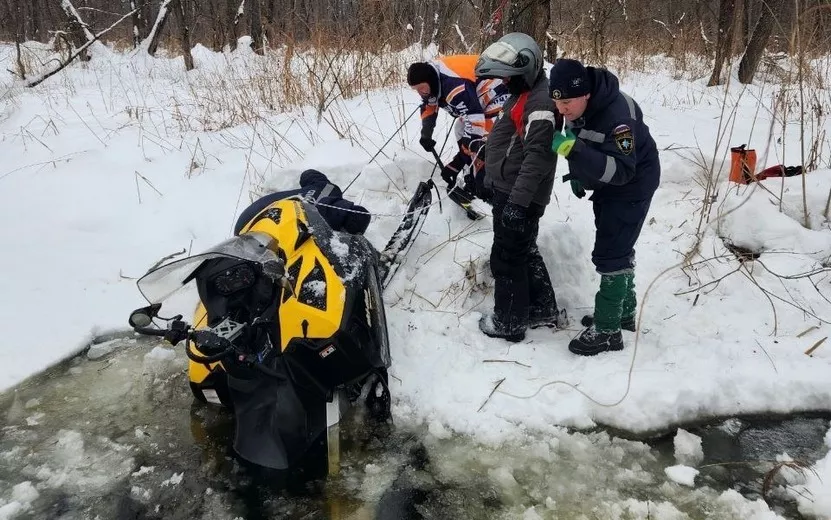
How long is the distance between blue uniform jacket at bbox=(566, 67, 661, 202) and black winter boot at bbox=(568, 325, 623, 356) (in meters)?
0.87

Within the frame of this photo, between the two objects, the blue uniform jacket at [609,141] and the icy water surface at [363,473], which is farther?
the blue uniform jacket at [609,141]

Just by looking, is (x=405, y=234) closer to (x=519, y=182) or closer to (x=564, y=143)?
(x=519, y=182)

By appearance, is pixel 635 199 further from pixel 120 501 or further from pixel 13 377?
pixel 13 377

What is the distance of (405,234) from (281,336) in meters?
1.82

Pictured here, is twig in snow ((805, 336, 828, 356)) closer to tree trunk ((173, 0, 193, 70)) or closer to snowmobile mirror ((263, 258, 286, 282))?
snowmobile mirror ((263, 258, 286, 282))

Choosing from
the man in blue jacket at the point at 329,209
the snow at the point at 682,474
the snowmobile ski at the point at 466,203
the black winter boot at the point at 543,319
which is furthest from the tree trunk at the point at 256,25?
the snow at the point at 682,474

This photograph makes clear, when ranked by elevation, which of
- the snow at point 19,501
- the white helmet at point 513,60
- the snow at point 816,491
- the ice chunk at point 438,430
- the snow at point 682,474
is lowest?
the snow at point 19,501

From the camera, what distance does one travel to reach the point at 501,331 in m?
3.50

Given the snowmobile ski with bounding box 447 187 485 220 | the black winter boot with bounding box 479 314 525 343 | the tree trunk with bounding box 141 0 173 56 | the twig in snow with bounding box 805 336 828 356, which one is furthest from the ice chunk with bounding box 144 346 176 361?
the tree trunk with bounding box 141 0 173 56

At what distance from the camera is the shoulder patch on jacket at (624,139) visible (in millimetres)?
2785

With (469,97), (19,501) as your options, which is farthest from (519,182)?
(19,501)

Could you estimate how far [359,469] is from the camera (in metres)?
2.58

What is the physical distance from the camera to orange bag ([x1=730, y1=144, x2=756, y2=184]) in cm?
454

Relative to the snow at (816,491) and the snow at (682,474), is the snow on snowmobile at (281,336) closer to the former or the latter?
the snow at (682,474)
